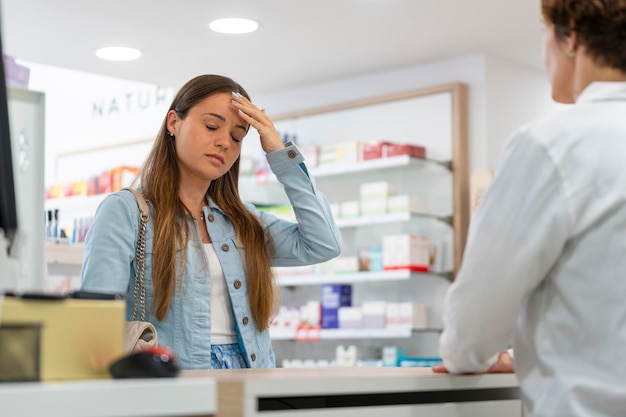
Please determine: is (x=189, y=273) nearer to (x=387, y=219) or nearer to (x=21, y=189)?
(x=21, y=189)

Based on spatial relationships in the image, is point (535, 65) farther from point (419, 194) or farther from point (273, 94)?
point (273, 94)

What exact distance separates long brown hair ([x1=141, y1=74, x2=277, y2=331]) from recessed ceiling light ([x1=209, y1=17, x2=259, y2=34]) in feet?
9.98

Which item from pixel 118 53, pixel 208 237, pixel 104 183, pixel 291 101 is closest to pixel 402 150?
pixel 291 101

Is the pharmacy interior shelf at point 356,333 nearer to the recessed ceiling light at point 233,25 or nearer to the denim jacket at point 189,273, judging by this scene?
the recessed ceiling light at point 233,25

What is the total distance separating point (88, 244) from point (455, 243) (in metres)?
4.40

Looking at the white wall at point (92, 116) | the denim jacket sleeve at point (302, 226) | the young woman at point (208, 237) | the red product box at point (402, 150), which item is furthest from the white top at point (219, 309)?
the white wall at point (92, 116)

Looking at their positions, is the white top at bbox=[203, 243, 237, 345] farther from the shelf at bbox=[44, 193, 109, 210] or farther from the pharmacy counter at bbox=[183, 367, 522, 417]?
the shelf at bbox=[44, 193, 109, 210]

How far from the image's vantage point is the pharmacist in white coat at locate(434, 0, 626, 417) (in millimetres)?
1614

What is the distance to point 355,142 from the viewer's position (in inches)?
275

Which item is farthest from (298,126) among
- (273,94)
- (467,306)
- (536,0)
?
(467,306)

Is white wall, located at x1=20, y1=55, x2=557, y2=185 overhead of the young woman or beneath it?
overhead

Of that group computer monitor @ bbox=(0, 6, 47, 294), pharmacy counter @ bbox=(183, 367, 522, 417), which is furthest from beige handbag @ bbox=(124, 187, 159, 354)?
computer monitor @ bbox=(0, 6, 47, 294)

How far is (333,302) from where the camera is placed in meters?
7.12

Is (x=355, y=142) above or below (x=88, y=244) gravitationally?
above
